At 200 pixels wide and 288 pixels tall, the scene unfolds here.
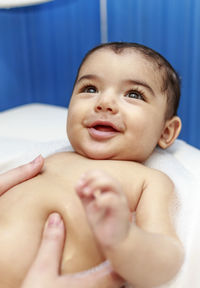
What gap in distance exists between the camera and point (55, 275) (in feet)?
2.64

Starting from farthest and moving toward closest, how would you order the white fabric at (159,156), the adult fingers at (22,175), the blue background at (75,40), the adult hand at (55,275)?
the blue background at (75,40) < the adult fingers at (22,175) < the white fabric at (159,156) < the adult hand at (55,275)

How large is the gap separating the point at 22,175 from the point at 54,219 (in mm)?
206

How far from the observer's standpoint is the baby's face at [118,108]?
39.4 inches

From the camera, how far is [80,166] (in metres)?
0.99

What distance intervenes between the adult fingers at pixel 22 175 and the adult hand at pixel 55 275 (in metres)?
0.22

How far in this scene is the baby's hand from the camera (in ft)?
2.16

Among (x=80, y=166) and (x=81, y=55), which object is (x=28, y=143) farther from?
(x=81, y=55)

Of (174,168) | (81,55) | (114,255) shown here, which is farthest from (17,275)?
(81,55)

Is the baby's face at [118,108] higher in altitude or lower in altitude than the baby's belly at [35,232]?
higher

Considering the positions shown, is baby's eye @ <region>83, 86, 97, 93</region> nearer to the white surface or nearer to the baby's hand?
the white surface

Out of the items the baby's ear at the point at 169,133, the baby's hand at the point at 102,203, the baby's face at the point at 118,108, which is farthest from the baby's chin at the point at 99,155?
the baby's hand at the point at 102,203

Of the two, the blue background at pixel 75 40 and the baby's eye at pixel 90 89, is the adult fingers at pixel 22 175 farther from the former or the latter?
the blue background at pixel 75 40

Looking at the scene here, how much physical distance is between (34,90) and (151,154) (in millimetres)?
1084

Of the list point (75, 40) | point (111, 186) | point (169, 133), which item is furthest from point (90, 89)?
point (75, 40)
